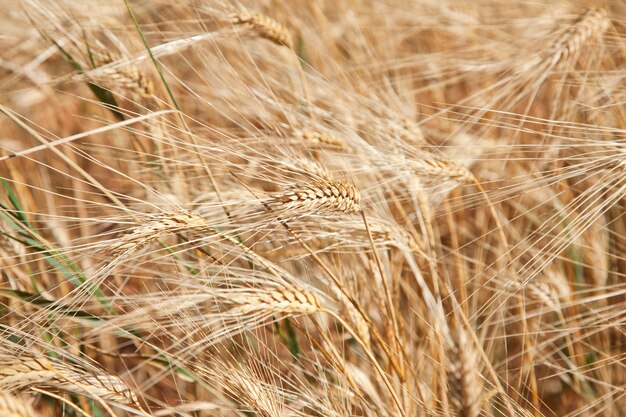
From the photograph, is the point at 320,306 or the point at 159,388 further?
→ the point at 159,388

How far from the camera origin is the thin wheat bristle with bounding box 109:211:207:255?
30.0 inches

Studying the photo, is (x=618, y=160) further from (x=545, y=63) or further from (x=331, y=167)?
(x=331, y=167)

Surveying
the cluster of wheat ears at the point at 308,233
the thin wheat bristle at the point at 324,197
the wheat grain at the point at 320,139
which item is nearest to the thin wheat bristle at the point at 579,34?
the cluster of wheat ears at the point at 308,233

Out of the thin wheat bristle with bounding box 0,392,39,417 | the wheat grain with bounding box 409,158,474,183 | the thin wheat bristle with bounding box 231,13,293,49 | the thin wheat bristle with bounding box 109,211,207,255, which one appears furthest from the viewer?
the thin wheat bristle with bounding box 231,13,293,49

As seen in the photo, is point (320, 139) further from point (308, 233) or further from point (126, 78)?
point (126, 78)

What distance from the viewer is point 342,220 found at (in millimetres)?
999

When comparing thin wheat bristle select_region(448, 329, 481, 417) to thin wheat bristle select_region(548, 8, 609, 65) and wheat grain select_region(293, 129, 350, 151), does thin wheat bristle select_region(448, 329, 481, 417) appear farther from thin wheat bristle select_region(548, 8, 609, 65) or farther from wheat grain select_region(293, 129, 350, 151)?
thin wheat bristle select_region(548, 8, 609, 65)

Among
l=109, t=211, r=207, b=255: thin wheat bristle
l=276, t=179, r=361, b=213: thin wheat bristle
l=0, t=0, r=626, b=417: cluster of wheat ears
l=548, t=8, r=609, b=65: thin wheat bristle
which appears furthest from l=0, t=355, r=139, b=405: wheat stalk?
l=548, t=8, r=609, b=65: thin wheat bristle

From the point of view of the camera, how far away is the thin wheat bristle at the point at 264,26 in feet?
3.75

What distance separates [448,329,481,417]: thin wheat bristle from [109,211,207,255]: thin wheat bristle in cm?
37

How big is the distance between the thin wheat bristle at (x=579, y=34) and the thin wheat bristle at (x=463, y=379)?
69 cm

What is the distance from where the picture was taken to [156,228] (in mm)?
777

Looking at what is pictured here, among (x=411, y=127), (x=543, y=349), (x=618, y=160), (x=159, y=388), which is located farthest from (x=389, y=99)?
(x=159, y=388)

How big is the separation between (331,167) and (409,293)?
0.31 meters
